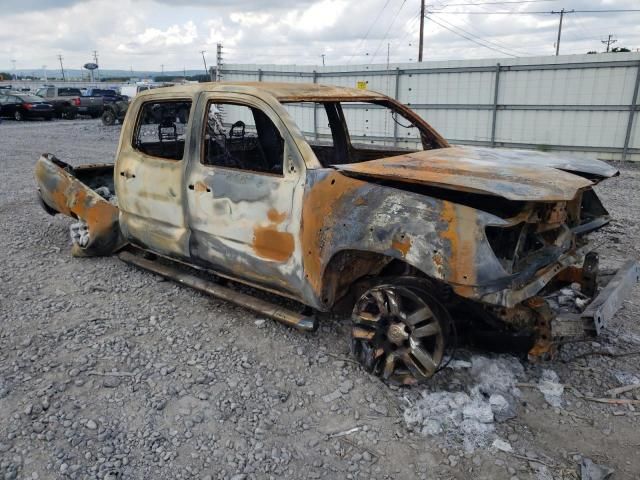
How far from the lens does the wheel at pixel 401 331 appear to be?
9.96 ft

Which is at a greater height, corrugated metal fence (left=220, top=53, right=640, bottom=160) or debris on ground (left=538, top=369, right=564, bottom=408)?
corrugated metal fence (left=220, top=53, right=640, bottom=160)

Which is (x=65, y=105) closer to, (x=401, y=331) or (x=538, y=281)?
(x=401, y=331)

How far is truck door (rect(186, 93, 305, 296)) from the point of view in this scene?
3496 millimetres

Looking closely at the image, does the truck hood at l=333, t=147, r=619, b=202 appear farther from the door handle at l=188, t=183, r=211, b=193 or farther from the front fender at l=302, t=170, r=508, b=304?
the door handle at l=188, t=183, r=211, b=193

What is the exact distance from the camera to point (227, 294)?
415 centimetres

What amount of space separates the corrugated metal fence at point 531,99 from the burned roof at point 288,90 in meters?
9.34

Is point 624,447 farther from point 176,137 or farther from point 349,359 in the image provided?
point 176,137

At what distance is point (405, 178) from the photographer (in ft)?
9.49

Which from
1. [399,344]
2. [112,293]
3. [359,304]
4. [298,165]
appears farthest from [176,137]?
[399,344]

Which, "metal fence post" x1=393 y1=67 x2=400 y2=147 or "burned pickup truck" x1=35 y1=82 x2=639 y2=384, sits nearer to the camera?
"burned pickup truck" x1=35 y1=82 x2=639 y2=384

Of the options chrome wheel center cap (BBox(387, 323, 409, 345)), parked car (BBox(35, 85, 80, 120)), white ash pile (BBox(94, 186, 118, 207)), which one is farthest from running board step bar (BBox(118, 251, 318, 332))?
parked car (BBox(35, 85, 80, 120))

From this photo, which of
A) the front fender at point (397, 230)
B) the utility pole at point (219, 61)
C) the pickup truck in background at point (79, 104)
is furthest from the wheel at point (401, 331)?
the pickup truck in background at point (79, 104)

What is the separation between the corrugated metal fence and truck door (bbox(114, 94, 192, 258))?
33.1 feet

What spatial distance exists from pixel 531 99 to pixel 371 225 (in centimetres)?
1101
